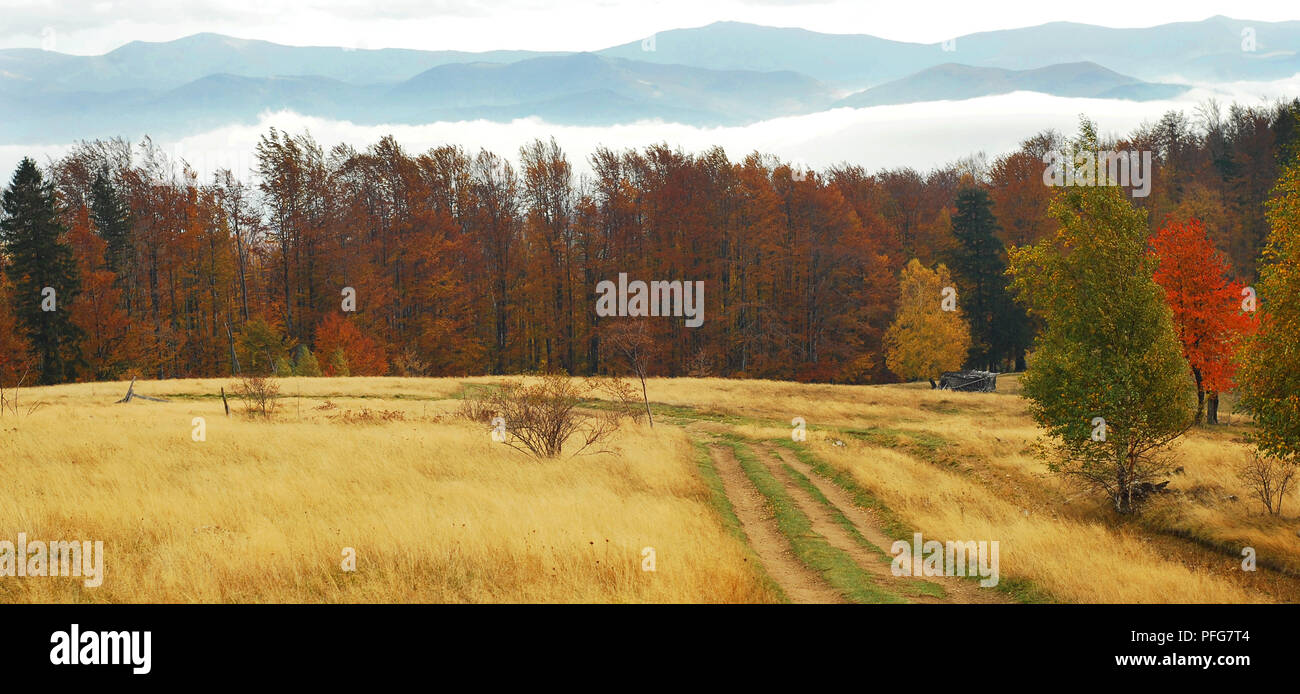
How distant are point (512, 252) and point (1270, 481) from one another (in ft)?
193

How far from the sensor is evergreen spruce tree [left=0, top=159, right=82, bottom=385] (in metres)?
51.8

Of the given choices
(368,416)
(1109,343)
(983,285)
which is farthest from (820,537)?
(983,285)

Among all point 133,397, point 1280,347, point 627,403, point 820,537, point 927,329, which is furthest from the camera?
point 927,329

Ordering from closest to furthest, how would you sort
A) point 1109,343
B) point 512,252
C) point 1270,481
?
point 1109,343 → point 1270,481 → point 512,252

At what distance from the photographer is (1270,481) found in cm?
2130

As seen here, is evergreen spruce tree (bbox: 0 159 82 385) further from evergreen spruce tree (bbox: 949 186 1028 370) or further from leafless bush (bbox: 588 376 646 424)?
evergreen spruce tree (bbox: 949 186 1028 370)

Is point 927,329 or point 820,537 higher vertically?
point 927,329

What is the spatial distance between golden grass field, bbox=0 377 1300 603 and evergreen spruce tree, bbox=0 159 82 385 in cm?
2688

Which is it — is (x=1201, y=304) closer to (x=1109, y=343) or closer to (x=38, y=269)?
(x=1109, y=343)

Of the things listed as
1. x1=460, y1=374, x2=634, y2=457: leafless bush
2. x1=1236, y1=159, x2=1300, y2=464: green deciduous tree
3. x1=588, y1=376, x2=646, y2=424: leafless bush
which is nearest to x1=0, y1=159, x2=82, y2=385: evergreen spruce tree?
x1=588, y1=376, x2=646, y2=424: leafless bush

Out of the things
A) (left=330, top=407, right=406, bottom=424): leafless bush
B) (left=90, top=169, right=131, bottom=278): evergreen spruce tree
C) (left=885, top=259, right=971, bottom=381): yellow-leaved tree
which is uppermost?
(left=90, top=169, right=131, bottom=278): evergreen spruce tree

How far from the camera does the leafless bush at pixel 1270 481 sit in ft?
65.9
